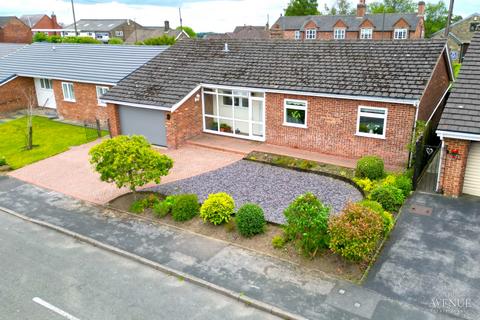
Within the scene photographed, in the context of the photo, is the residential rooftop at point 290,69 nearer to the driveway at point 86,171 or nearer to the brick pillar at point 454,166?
the brick pillar at point 454,166

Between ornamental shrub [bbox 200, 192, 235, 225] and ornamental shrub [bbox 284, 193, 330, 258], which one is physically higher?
ornamental shrub [bbox 284, 193, 330, 258]

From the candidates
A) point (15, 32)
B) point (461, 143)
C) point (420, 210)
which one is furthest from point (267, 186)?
point (15, 32)

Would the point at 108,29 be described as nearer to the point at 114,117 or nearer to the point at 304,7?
the point at 304,7

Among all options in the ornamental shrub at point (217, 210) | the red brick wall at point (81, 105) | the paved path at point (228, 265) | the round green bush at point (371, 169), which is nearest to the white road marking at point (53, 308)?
the paved path at point (228, 265)

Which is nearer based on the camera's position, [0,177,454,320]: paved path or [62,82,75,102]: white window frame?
[0,177,454,320]: paved path

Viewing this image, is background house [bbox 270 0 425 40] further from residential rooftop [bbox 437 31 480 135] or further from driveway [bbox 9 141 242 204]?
residential rooftop [bbox 437 31 480 135]

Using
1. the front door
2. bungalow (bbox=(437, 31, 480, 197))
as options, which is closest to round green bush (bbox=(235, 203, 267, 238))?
bungalow (bbox=(437, 31, 480, 197))
